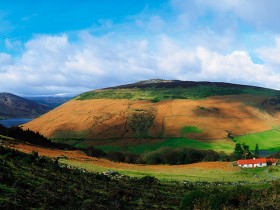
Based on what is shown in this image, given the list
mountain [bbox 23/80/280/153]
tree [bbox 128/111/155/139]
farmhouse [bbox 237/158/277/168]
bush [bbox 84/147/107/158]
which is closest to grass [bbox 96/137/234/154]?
mountain [bbox 23/80/280/153]

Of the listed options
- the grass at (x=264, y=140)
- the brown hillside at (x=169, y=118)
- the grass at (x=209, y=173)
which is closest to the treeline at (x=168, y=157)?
the grass at (x=209, y=173)

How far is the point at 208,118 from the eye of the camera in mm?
156875

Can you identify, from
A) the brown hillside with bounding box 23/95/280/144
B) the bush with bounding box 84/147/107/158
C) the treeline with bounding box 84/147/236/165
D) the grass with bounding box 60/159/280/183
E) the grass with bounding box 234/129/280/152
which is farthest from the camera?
the brown hillside with bounding box 23/95/280/144

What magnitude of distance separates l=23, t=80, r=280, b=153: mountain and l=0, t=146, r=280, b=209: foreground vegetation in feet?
302

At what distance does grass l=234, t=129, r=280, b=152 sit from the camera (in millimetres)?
130750

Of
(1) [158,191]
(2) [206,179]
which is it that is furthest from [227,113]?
(1) [158,191]

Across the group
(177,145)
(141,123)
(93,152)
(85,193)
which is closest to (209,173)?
(85,193)

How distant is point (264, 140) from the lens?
451 feet

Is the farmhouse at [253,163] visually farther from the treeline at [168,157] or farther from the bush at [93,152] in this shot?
the bush at [93,152]

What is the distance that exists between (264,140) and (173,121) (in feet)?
122

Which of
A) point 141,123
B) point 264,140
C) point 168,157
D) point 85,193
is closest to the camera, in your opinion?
point 85,193

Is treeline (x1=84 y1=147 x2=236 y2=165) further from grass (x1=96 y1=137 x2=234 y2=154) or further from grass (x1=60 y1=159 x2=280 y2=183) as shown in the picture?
grass (x1=60 y1=159 x2=280 y2=183)

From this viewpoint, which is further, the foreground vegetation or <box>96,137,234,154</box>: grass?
<box>96,137,234,154</box>: grass

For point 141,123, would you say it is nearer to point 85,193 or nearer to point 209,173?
point 209,173
